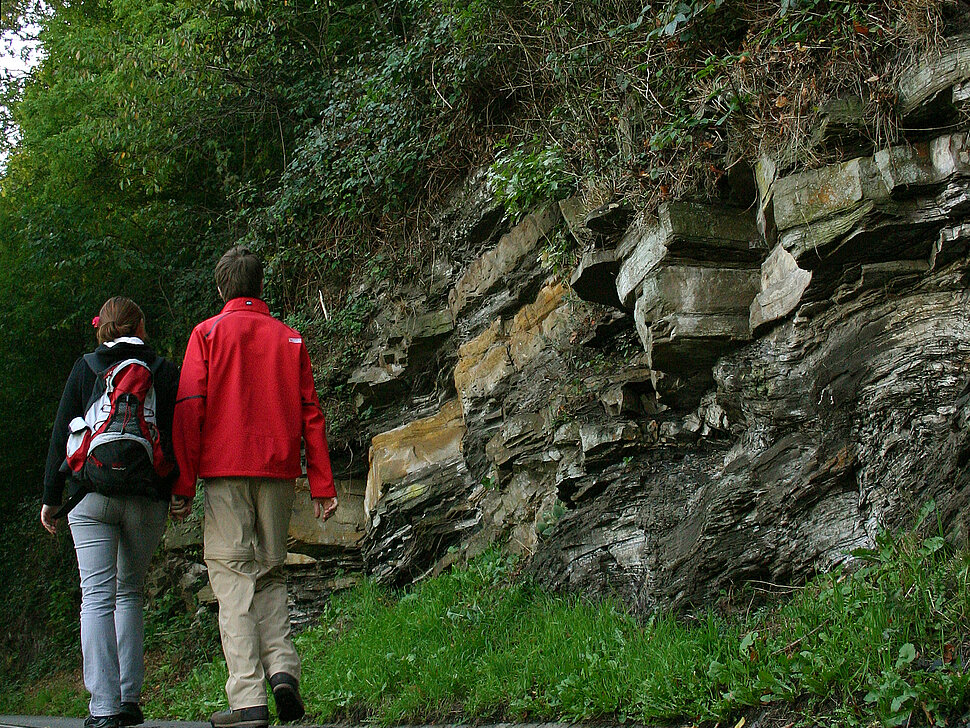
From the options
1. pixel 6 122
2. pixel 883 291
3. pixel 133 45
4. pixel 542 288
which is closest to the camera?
pixel 883 291

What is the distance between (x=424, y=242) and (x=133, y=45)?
6.47 m

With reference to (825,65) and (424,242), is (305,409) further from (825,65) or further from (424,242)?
(424,242)

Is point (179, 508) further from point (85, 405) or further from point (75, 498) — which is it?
point (85, 405)

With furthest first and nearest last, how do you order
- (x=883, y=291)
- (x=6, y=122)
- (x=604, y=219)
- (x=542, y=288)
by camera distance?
(x=6, y=122)
(x=542, y=288)
(x=604, y=219)
(x=883, y=291)

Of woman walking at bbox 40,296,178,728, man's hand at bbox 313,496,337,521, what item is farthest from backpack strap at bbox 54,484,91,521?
man's hand at bbox 313,496,337,521

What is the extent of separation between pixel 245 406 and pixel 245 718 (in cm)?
159

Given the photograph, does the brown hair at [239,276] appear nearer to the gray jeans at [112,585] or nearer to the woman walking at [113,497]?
the woman walking at [113,497]

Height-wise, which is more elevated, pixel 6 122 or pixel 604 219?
pixel 6 122

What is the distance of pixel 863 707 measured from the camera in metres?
3.22

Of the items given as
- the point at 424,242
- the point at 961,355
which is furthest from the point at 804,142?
the point at 424,242

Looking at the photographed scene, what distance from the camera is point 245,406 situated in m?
4.70

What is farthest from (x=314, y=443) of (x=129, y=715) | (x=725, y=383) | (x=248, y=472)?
(x=725, y=383)

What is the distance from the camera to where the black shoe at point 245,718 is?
13.7ft

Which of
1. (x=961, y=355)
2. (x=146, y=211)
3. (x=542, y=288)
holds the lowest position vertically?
(x=961, y=355)
